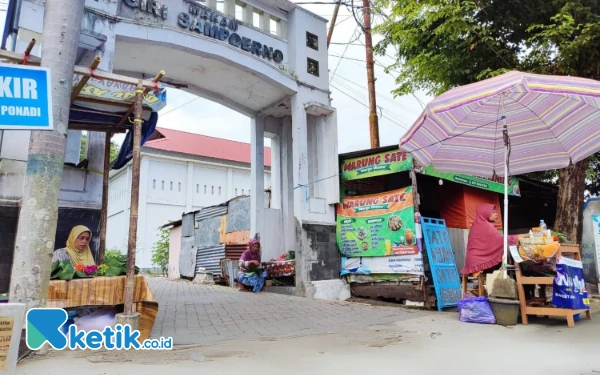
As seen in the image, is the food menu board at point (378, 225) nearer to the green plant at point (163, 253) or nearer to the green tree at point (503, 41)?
the green tree at point (503, 41)

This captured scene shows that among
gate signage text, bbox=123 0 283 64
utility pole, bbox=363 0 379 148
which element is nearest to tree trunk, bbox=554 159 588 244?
utility pole, bbox=363 0 379 148

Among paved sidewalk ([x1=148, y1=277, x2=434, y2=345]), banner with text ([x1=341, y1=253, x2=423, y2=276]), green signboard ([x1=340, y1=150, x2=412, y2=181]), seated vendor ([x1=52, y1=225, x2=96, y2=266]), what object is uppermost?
green signboard ([x1=340, y1=150, x2=412, y2=181])

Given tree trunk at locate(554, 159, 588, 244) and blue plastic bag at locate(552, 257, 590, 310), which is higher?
tree trunk at locate(554, 159, 588, 244)

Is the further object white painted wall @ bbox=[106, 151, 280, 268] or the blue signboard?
white painted wall @ bbox=[106, 151, 280, 268]

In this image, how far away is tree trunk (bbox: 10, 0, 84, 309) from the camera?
4.10m

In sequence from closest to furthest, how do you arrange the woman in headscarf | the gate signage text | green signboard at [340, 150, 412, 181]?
the gate signage text → green signboard at [340, 150, 412, 181] → the woman in headscarf

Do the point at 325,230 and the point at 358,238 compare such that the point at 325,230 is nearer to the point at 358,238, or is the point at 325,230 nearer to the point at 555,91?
the point at 358,238

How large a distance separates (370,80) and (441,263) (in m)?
6.55

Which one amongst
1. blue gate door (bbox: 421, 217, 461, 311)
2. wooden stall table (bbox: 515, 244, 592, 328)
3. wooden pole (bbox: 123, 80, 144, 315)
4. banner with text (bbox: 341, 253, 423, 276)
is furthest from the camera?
banner with text (bbox: 341, 253, 423, 276)

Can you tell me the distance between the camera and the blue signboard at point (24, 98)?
10.4 feet

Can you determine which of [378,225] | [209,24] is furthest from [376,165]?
[209,24]

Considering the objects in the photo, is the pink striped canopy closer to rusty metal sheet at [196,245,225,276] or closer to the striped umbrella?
the striped umbrella

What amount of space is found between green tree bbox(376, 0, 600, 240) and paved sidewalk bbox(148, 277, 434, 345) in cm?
526

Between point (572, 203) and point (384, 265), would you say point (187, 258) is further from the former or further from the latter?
point (572, 203)
